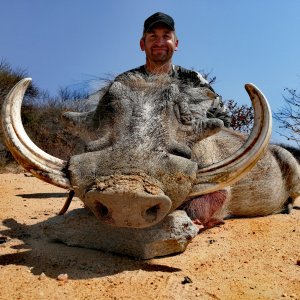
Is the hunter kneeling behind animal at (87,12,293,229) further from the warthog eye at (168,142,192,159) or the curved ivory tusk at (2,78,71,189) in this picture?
the curved ivory tusk at (2,78,71,189)

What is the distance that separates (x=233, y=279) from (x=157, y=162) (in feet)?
2.78

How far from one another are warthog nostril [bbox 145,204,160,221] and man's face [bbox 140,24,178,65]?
268cm

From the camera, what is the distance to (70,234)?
Answer: 340 centimetres

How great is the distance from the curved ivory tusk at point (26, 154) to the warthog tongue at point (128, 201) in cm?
37

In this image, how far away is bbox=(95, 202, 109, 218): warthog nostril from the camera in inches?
105

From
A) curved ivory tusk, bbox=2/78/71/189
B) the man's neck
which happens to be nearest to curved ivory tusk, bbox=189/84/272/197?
curved ivory tusk, bbox=2/78/71/189

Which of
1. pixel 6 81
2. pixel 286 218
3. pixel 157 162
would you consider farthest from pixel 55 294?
pixel 6 81

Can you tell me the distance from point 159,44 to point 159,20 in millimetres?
256

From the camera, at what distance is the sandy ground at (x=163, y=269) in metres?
2.49

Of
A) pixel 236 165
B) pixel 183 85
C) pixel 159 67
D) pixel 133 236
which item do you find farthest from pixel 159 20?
pixel 133 236

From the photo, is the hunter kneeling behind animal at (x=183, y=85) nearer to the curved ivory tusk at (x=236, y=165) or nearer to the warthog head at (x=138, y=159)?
the warthog head at (x=138, y=159)

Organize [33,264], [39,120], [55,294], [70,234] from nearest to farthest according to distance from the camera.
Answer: [55,294], [33,264], [70,234], [39,120]

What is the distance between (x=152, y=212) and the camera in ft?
8.86

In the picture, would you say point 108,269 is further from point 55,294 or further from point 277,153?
point 277,153
